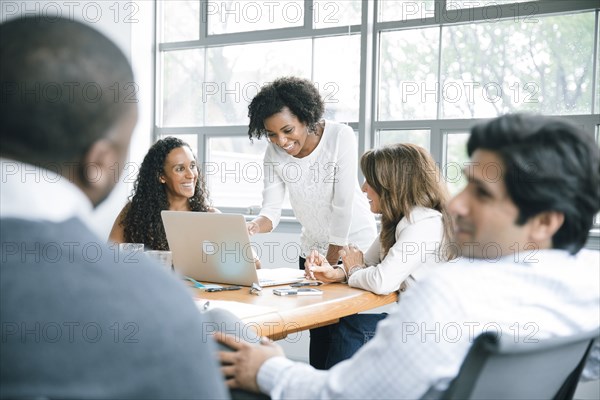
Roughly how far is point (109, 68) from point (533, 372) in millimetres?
783

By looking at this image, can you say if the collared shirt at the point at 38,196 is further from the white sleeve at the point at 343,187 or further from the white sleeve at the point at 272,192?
the white sleeve at the point at 272,192

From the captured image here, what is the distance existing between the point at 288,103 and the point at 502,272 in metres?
1.89

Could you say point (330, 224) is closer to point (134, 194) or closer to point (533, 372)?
point (134, 194)

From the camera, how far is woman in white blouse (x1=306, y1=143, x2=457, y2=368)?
7.17ft

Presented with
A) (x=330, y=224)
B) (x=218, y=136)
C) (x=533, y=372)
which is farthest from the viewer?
(x=218, y=136)

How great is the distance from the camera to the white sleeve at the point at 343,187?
2824mm

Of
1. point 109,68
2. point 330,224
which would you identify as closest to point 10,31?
point 109,68

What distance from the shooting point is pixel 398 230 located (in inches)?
88.0

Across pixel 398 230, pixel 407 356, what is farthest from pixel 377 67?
pixel 407 356

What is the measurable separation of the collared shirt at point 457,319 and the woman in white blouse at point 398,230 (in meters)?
0.99

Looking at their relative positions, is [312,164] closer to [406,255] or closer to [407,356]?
[406,255]

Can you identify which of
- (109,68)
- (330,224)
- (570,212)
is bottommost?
(330,224)

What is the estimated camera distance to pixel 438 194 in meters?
2.29

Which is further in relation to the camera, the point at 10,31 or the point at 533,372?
the point at 533,372
